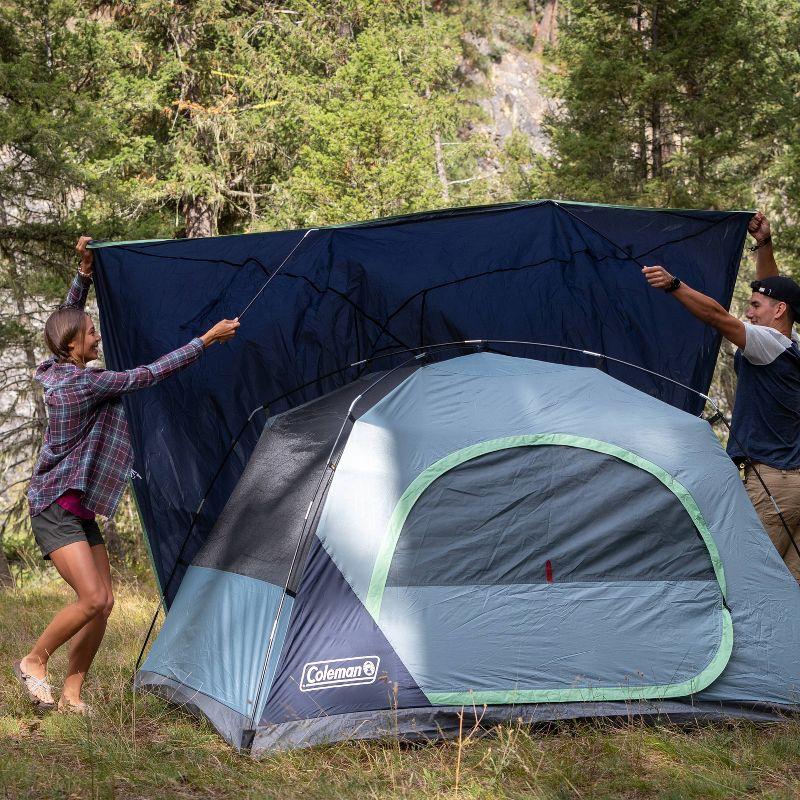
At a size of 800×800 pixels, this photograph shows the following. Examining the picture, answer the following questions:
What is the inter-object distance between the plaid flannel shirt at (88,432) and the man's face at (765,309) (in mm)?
2773

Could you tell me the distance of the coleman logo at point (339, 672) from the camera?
387cm

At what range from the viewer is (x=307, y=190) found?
15.4 m

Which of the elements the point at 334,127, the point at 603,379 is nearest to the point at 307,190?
the point at 334,127

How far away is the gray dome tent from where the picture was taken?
3.92 metres

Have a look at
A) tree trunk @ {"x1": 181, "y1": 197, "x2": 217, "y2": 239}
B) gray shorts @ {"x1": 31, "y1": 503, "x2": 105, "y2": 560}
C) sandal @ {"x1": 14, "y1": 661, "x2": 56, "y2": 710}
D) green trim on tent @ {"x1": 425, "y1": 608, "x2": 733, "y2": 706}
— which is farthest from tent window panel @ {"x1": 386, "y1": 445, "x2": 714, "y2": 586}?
tree trunk @ {"x1": 181, "y1": 197, "x2": 217, "y2": 239}

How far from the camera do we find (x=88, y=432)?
14.3ft

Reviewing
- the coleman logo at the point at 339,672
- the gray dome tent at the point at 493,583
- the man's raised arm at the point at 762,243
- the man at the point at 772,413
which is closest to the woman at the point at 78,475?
the gray dome tent at the point at 493,583

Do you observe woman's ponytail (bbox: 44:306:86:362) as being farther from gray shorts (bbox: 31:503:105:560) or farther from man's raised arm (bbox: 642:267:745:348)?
man's raised arm (bbox: 642:267:745:348)

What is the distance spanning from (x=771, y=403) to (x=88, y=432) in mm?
3276

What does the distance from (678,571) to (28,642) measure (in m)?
4.07

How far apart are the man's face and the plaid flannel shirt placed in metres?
2.77

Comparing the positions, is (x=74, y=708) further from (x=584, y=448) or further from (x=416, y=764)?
(x=584, y=448)

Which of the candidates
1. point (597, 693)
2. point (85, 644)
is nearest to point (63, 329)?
point (85, 644)

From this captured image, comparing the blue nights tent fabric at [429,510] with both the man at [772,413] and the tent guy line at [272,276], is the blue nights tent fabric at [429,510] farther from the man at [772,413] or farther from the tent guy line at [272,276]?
the man at [772,413]
